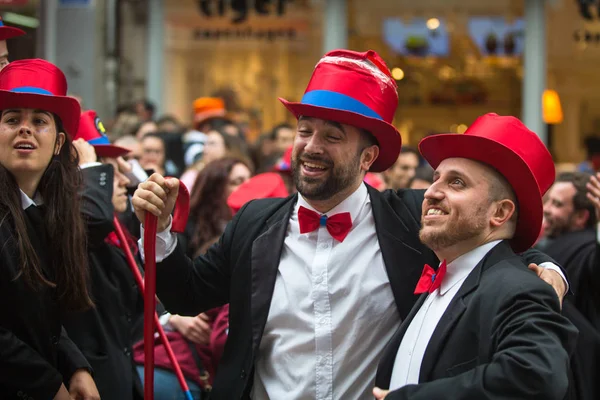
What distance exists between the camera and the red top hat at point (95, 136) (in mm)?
5410

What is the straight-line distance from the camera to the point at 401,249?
4273mm

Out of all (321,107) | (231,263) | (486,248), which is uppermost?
(321,107)

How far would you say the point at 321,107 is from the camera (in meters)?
4.21

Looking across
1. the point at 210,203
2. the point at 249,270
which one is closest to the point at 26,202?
the point at 249,270

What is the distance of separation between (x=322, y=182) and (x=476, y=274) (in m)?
0.93

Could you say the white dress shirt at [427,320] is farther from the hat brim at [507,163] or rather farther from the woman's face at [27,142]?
the woman's face at [27,142]

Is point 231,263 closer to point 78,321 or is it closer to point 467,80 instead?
point 78,321

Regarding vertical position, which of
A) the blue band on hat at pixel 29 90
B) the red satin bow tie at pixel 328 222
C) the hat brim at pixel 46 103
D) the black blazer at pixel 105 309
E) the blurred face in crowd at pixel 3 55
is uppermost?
the blurred face in crowd at pixel 3 55

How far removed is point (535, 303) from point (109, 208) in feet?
7.81

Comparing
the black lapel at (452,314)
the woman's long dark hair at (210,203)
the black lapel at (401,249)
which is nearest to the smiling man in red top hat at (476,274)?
the black lapel at (452,314)

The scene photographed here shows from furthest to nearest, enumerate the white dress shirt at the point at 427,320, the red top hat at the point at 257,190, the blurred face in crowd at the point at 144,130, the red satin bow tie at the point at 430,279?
the blurred face in crowd at the point at 144,130, the red top hat at the point at 257,190, the red satin bow tie at the point at 430,279, the white dress shirt at the point at 427,320

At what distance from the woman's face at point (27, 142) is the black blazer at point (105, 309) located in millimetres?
563

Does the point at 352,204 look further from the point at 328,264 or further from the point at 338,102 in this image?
the point at 338,102

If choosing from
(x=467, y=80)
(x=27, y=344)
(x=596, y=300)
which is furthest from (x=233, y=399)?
(x=467, y=80)
